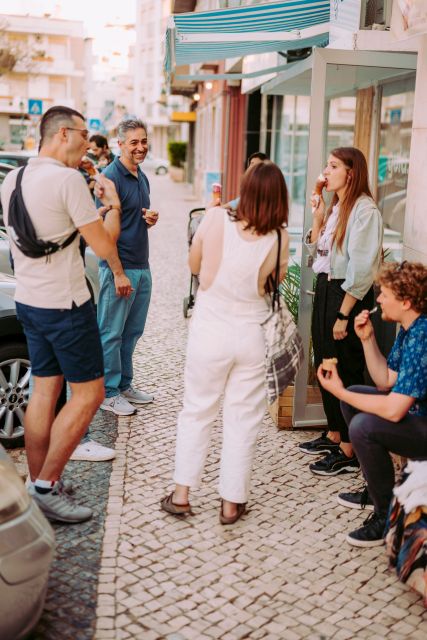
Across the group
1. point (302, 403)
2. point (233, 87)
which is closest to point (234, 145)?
point (233, 87)

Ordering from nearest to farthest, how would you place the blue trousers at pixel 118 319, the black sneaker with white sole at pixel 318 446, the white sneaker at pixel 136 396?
the black sneaker with white sole at pixel 318 446
the blue trousers at pixel 118 319
the white sneaker at pixel 136 396

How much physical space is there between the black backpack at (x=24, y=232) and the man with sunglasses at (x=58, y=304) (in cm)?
2

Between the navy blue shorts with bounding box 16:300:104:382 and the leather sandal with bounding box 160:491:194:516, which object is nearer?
the navy blue shorts with bounding box 16:300:104:382

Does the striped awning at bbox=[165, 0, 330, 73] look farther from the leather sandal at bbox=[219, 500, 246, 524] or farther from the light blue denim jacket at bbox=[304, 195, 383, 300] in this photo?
the leather sandal at bbox=[219, 500, 246, 524]

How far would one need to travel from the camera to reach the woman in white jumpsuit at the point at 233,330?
12.4ft

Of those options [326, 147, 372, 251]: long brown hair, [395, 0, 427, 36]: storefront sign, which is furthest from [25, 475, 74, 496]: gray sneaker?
[395, 0, 427, 36]: storefront sign

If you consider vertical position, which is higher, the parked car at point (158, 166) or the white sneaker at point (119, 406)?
the white sneaker at point (119, 406)

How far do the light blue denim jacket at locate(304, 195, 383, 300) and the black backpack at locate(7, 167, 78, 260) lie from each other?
1.66 m

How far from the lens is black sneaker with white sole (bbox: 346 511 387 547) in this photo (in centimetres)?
392

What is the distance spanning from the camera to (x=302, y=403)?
5449 millimetres

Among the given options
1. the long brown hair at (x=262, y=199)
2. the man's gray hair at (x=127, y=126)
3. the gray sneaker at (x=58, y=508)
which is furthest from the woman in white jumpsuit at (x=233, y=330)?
the man's gray hair at (x=127, y=126)

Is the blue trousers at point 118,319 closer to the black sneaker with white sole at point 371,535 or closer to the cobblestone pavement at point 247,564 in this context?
the cobblestone pavement at point 247,564

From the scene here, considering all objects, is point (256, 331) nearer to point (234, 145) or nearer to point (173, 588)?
point (173, 588)

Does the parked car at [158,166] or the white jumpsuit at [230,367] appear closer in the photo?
the white jumpsuit at [230,367]
